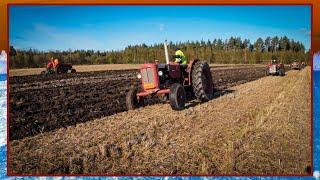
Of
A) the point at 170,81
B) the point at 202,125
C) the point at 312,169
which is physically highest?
the point at 170,81

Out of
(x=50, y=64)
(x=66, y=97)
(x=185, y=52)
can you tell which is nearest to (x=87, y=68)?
(x=66, y=97)

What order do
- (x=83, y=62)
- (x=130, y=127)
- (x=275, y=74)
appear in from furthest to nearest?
(x=275, y=74)
(x=83, y=62)
(x=130, y=127)

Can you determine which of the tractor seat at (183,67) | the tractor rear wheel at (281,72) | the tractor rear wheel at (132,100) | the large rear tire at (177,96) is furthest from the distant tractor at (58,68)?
the tractor rear wheel at (281,72)

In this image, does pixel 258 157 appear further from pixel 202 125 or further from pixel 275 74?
pixel 275 74

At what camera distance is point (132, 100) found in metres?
12.0

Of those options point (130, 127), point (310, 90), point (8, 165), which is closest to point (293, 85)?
point (310, 90)

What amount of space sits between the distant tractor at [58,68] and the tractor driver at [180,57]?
2165 millimetres

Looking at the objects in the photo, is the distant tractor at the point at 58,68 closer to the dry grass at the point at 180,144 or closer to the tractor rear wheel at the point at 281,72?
the dry grass at the point at 180,144

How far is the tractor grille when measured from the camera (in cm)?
1189

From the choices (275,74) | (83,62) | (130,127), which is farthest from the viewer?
(275,74)

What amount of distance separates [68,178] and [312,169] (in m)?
4.29

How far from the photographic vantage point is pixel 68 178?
9789 millimetres

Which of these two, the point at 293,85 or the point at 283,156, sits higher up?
the point at 293,85

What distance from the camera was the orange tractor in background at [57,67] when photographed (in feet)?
37.3
